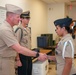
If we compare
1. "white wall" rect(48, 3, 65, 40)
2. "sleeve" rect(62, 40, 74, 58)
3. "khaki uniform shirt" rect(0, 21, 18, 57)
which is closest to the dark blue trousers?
"khaki uniform shirt" rect(0, 21, 18, 57)

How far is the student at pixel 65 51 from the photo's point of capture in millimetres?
2092

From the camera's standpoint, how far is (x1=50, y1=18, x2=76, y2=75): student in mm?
2092

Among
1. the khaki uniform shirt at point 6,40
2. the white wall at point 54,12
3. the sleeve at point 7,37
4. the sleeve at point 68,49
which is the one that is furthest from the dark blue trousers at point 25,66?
the white wall at point 54,12

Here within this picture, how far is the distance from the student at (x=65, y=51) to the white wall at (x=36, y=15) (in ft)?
9.80

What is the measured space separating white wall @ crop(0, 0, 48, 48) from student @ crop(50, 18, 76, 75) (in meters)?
2.99

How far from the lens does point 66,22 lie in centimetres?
220

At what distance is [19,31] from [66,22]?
4.64ft

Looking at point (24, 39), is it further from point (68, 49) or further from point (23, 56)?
point (68, 49)

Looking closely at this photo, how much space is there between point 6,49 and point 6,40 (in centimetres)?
15

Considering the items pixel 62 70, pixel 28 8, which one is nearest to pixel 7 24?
pixel 62 70

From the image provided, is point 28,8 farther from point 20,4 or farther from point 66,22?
point 66,22

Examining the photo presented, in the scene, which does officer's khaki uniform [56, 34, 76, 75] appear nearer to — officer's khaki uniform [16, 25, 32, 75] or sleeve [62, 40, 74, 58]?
sleeve [62, 40, 74, 58]

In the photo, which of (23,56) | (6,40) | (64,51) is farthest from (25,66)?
(64,51)

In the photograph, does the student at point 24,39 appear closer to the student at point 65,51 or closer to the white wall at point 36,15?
the student at point 65,51
